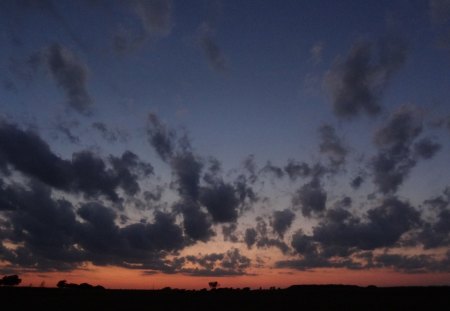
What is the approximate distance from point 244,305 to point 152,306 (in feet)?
52.4

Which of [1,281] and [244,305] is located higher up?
[1,281]

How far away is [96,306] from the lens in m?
69.5

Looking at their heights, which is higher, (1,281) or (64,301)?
(1,281)

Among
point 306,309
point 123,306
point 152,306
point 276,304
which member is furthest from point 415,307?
point 123,306

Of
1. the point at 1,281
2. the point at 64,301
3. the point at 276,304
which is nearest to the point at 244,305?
the point at 276,304

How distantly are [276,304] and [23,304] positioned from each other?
42605 mm

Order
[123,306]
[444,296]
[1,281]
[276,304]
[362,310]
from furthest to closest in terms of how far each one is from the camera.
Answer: [1,281], [444,296], [276,304], [123,306], [362,310]

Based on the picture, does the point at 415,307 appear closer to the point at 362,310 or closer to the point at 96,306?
the point at 362,310

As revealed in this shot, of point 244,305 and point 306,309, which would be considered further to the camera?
point 244,305

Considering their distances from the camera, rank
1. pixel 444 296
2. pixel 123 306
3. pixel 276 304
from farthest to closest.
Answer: pixel 444 296 < pixel 276 304 < pixel 123 306

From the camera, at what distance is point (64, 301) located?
7556cm

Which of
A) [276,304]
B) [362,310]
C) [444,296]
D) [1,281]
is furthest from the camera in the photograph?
[1,281]

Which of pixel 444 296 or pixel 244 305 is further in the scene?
pixel 444 296

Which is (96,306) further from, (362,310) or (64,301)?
(362,310)
